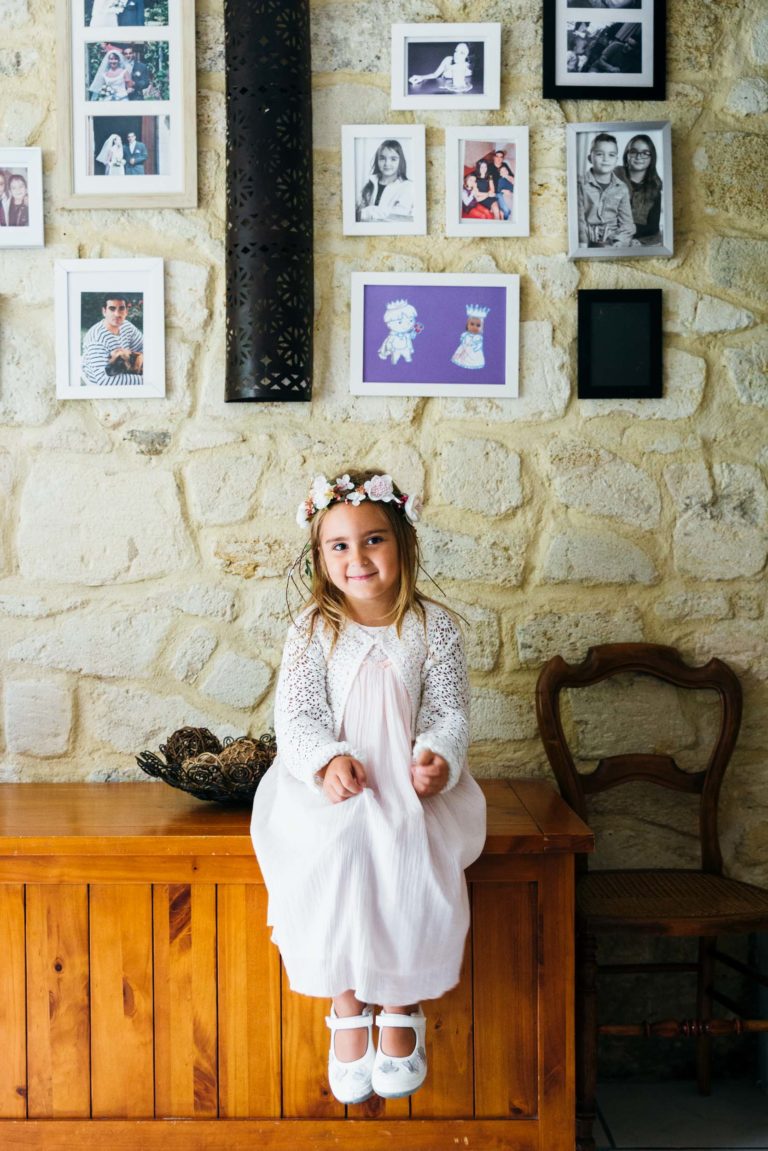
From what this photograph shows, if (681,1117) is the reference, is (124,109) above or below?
above

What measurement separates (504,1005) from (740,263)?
5.93 feet

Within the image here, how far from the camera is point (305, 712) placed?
1962 mm

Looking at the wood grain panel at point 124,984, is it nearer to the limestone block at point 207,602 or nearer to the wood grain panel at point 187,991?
the wood grain panel at point 187,991

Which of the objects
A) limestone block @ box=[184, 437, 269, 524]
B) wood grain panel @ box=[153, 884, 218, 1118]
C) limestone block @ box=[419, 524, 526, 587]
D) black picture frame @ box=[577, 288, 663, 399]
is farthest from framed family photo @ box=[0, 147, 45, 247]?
wood grain panel @ box=[153, 884, 218, 1118]

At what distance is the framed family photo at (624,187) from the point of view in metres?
2.45

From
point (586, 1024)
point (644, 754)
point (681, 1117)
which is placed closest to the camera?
point (586, 1024)

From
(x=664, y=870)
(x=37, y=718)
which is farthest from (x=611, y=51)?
(x=37, y=718)

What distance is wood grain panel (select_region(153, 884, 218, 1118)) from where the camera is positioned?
78.4 inches

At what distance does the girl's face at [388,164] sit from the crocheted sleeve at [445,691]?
1119 mm

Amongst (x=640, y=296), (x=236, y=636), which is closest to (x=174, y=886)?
(x=236, y=636)

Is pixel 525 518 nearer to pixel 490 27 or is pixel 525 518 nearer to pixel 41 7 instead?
pixel 490 27

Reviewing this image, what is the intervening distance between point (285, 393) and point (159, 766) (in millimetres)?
902

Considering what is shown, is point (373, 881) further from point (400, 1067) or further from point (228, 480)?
point (228, 480)

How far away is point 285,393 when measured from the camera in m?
2.37
